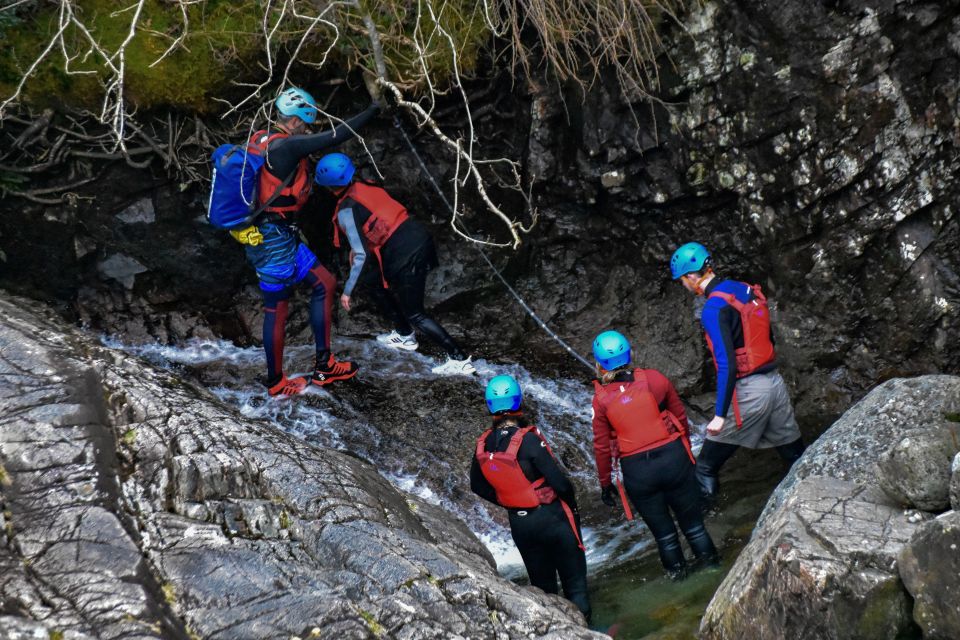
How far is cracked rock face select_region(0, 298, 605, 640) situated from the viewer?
174 inches

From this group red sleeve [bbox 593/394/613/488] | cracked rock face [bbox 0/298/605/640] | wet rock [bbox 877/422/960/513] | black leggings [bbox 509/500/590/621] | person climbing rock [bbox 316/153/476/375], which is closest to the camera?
cracked rock face [bbox 0/298/605/640]

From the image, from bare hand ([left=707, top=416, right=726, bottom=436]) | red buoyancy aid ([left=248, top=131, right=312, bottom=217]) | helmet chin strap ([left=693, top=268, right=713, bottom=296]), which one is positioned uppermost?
red buoyancy aid ([left=248, top=131, right=312, bottom=217])

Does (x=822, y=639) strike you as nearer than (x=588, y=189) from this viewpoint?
Yes

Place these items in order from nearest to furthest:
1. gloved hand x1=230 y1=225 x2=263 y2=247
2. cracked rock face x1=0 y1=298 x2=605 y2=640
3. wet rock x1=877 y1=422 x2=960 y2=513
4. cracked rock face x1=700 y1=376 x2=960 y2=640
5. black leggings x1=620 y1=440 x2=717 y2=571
A: cracked rock face x1=0 y1=298 x2=605 y2=640 < cracked rock face x1=700 y1=376 x2=960 y2=640 < wet rock x1=877 y1=422 x2=960 y2=513 < black leggings x1=620 y1=440 x2=717 y2=571 < gloved hand x1=230 y1=225 x2=263 y2=247

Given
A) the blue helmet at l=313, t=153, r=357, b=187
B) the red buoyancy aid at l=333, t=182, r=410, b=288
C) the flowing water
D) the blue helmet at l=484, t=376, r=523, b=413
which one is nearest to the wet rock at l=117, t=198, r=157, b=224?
the flowing water

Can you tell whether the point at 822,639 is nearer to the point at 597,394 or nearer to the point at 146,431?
the point at 597,394

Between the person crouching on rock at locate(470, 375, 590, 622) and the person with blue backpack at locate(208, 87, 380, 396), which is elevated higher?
the person with blue backpack at locate(208, 87, 380, 396)

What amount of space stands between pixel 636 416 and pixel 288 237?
368 centimetres

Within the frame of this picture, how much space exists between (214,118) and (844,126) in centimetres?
610

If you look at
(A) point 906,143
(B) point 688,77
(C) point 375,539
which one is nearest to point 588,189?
(B) point 688,77

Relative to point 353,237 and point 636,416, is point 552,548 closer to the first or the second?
point 636,416

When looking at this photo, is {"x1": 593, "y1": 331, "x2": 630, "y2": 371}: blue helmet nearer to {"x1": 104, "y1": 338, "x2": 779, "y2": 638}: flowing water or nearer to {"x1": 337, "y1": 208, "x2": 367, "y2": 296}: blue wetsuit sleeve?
{"x1": 104, "y1": 338, "x2": 779, "y2": 638}: flowing water

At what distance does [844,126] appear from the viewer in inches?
299

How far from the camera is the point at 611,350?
6.40m
